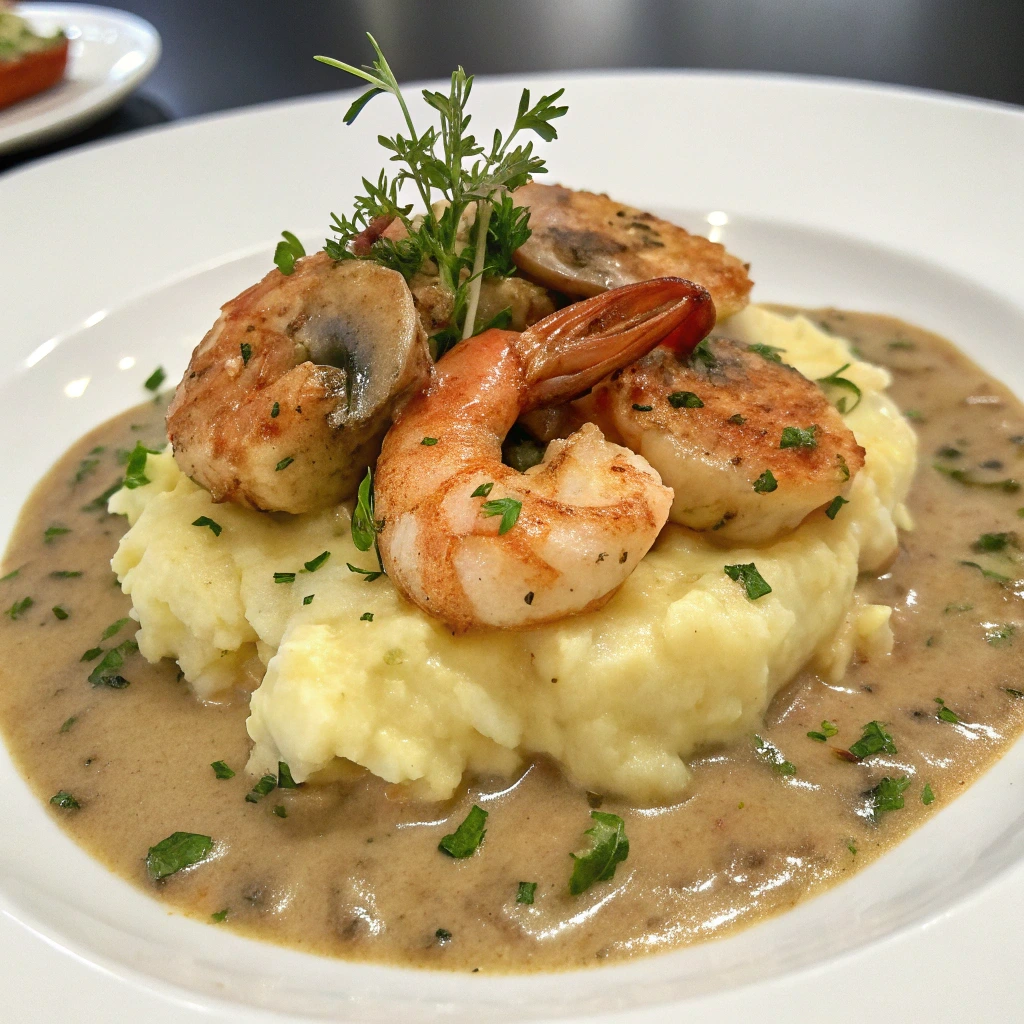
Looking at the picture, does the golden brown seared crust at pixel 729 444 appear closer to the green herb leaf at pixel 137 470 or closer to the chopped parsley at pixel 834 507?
the chopped parsley at pixel 834 507

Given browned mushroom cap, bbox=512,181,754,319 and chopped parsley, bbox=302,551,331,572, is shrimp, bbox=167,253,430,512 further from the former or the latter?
browned mushroom cap, bbox=512,181,754,319

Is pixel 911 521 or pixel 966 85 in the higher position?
pixel 966 85

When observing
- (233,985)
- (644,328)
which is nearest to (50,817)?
(233,985)

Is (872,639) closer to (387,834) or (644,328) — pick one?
(644,328)

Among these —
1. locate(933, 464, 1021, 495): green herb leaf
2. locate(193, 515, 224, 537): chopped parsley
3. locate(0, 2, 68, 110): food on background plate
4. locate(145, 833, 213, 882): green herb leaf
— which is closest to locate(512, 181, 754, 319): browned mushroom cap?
locate(933, 464, 1021, 495): green herb leaf

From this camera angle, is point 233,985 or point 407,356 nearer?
point 233,985

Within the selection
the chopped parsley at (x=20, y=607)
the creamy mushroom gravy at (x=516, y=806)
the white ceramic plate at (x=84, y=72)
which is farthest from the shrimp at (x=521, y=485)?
the white ceramic plate at (x=84, y=72)
